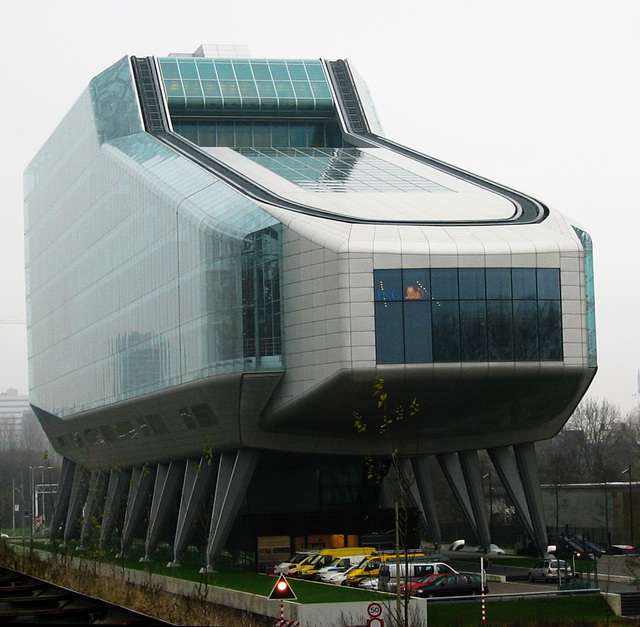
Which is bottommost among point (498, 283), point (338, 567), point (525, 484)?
point (338, 567)

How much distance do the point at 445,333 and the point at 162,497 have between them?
1107 inches

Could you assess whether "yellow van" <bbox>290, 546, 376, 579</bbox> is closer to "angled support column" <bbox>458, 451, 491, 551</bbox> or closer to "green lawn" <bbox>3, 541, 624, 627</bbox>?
"green lawn" <bbox>3, 541, 624, 627</bbox>

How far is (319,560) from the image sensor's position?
71062 millimetres

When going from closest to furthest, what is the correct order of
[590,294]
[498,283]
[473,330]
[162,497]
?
[473,330]
[498,283]
[590,294]
[162,497]

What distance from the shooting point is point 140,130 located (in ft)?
295

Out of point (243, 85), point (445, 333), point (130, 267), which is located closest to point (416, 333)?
point (445, 333)

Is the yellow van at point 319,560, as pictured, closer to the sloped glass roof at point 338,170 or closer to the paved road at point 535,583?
the paved road at point 535,583

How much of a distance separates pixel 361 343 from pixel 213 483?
2186 centimetres

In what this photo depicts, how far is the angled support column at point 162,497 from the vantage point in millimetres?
84875

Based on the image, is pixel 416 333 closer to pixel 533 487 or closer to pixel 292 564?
pixel 292 564

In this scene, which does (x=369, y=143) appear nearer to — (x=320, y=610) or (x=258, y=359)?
(x=258, y=359)

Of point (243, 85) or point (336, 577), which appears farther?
point (243, 85)

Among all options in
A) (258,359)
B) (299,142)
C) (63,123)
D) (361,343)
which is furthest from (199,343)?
(63,123)

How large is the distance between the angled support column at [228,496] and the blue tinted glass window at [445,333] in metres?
13.2
